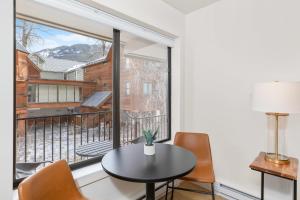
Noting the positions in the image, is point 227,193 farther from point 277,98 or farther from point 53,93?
point 53,93

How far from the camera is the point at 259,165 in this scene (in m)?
1.53

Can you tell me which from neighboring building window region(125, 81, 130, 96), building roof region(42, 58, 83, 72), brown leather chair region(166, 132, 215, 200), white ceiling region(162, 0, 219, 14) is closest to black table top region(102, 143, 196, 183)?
brown leather chair region(166, 132, 215, 200)

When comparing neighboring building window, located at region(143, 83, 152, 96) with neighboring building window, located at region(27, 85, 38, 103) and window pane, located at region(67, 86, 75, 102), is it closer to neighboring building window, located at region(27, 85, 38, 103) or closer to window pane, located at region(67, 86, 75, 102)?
window pane, located at region(67, 86, 75, 102)

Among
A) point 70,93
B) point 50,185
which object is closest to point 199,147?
point 50,185

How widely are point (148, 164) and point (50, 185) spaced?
2.25 feet

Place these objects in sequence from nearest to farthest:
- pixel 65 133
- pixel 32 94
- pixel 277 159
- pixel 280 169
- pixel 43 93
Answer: pixel 280 169 → pixel 277 159 → pixel 32 94 → pixel 43 93 → pixel 65 133

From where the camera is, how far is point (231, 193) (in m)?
2.12

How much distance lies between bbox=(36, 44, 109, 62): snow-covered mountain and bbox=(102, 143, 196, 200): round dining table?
4.10 ft

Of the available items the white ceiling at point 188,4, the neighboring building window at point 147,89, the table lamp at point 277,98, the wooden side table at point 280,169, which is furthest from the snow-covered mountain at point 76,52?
the wooden side table at point 280,169

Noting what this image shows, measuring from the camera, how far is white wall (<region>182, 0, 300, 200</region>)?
176 centimetres

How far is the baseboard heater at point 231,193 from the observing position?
200cm

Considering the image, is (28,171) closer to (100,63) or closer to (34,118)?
(34,118)

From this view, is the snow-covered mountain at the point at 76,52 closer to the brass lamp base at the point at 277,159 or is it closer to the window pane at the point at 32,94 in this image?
the window pane at the point at 32,94

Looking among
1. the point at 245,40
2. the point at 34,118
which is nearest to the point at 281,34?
the point at 245,40
